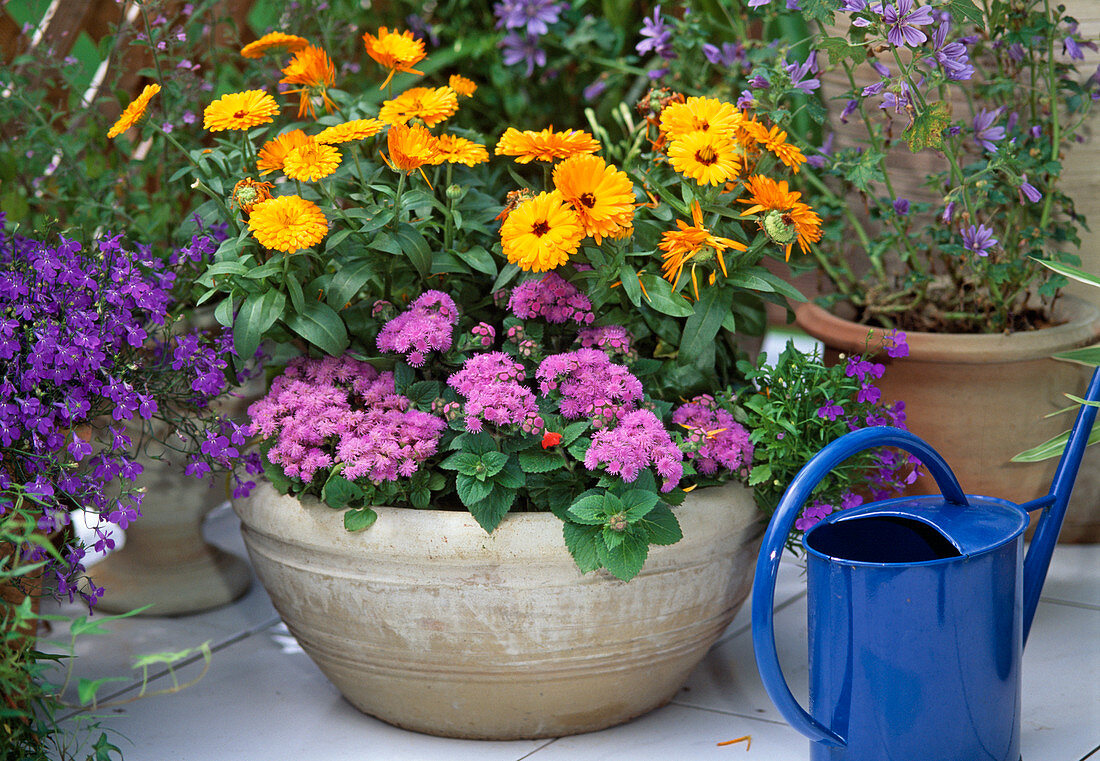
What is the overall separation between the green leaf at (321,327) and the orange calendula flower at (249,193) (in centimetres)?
15

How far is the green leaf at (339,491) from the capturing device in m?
1.37

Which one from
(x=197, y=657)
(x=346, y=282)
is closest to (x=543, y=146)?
(x=346, y=282)

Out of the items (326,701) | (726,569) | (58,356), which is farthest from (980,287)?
(58,356)

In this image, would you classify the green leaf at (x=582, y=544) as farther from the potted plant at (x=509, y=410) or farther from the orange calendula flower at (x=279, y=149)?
the orange calendula flower at (x=279, y=149)

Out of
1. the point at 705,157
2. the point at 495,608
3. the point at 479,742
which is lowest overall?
the point at 479,742

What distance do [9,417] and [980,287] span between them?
1.53 meters

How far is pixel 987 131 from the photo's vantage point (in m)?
1.66

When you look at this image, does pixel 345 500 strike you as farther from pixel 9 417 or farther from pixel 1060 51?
pixel 1060 51

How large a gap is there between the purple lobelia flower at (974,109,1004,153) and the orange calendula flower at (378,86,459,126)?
79cm

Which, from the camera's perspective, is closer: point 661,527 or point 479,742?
point 661,527

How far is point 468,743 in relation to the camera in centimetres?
147

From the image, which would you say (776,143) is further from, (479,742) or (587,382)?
(479,742)

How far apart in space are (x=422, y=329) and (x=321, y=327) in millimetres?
134

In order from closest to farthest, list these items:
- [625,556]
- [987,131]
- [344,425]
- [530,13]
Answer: [625,556] < [344,425] < [987,131] < [530,13]
